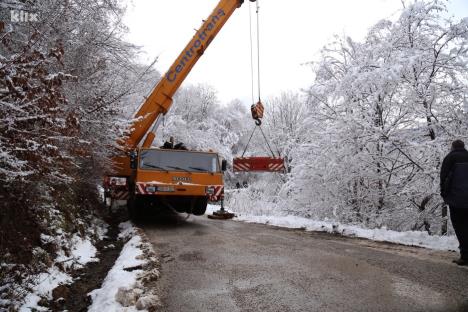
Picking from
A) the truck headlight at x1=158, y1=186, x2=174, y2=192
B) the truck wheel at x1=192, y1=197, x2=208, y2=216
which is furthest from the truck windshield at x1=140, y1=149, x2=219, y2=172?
the truck wheel at x1=192, y1=197, x2=208, y2=216

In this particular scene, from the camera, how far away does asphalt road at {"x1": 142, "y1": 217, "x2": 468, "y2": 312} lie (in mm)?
3434

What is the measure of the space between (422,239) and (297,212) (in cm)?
617

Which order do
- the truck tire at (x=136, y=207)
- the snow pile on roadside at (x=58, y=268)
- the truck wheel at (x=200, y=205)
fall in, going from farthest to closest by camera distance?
the truck wheel at (x=200, y=205) < the truck tire at (x=136, y=207) < the snow pile on roadside at (x=58, y=268)

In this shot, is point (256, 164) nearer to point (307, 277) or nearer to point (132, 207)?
point (132, 207)

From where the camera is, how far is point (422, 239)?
6.52 m

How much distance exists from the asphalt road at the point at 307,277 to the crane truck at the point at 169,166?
274 cm

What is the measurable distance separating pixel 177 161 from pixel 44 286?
5.94 meters

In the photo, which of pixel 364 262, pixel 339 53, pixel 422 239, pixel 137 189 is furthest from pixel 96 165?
pixel 339 53

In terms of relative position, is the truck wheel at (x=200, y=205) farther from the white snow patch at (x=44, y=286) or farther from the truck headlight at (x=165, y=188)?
the white snow patch at (x=44, y=286)

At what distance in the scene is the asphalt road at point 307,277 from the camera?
343 cm

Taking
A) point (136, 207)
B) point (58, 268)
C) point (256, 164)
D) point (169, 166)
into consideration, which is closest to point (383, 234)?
point (169, 166)

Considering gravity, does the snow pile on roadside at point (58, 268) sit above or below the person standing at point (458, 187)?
below

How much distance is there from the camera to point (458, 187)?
499cm

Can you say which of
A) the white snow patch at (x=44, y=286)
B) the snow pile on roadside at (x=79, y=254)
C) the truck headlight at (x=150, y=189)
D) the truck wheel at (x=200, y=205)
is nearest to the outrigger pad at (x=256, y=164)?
the truck wheel at (x=200, y=205)
